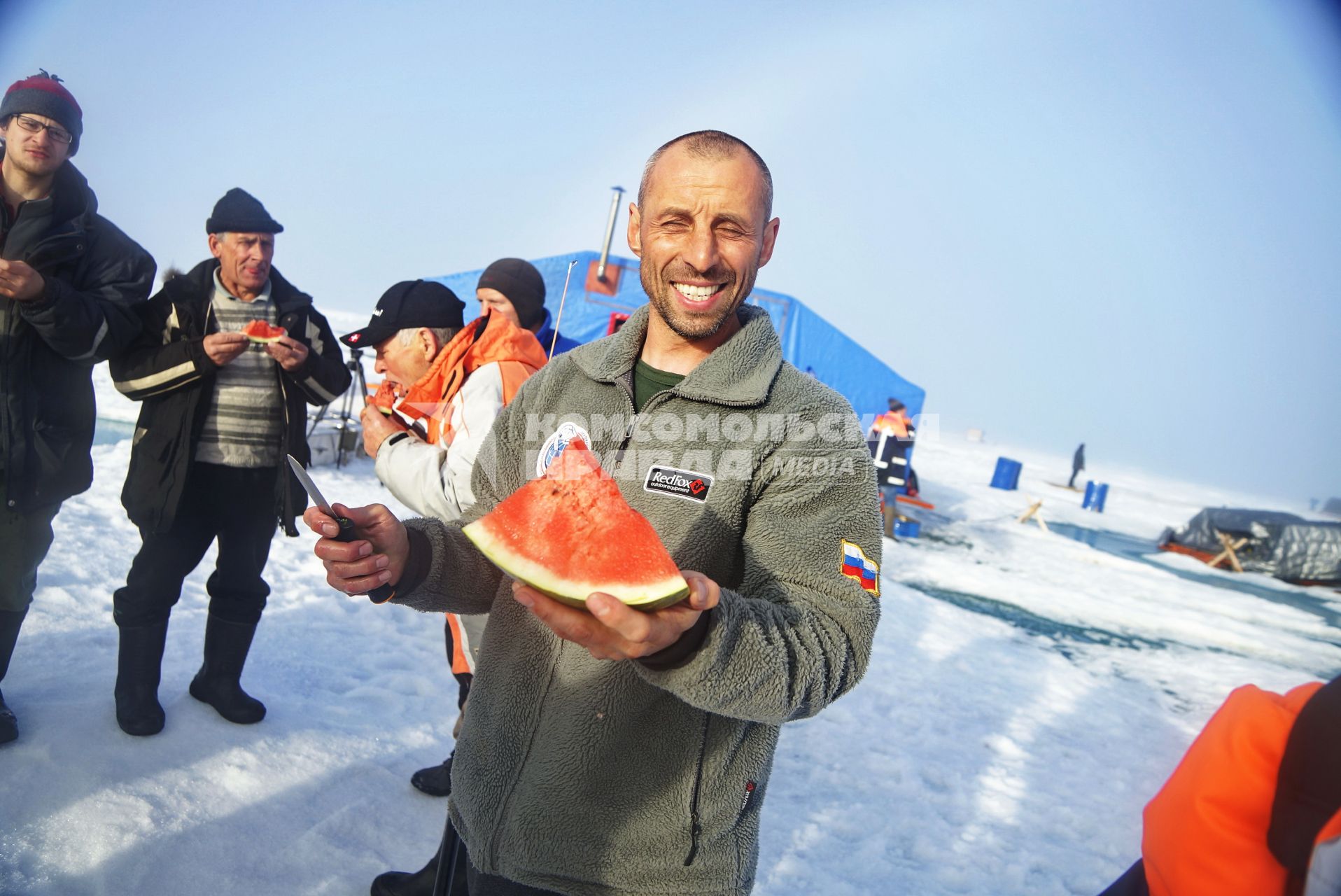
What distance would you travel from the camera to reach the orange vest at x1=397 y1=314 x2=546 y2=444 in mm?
2928

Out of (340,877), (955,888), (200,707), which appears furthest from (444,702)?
(955,888)

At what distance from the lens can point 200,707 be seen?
3531 mm

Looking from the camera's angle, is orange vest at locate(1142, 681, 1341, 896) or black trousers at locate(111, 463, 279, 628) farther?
black trousers at locate(111, 463, 279, 628)

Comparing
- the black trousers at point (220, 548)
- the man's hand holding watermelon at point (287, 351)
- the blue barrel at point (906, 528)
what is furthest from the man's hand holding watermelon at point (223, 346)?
the blue barrel at point (906, 528)

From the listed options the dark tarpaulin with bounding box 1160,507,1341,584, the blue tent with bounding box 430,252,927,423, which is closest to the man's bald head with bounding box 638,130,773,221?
the blue tent with bounding box 430,252,927,423

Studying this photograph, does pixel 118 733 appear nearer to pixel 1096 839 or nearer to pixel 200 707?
pixel 200 707

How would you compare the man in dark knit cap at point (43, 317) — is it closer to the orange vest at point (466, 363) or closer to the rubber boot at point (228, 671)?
the rubber boot at point (228, 671)

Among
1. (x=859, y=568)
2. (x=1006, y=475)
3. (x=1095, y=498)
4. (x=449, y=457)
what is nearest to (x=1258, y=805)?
(x=859, y=568)

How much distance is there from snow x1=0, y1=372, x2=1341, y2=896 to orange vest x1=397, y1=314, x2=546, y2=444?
1.64 metres

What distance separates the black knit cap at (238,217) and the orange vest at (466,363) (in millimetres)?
1087

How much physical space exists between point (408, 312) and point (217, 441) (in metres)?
1.10

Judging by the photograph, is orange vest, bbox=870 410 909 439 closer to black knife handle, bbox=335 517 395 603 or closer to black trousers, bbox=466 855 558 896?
black trousers, bbox=466 855 558 896

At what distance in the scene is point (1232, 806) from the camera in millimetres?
1399

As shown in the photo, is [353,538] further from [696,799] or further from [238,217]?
[238,217]
